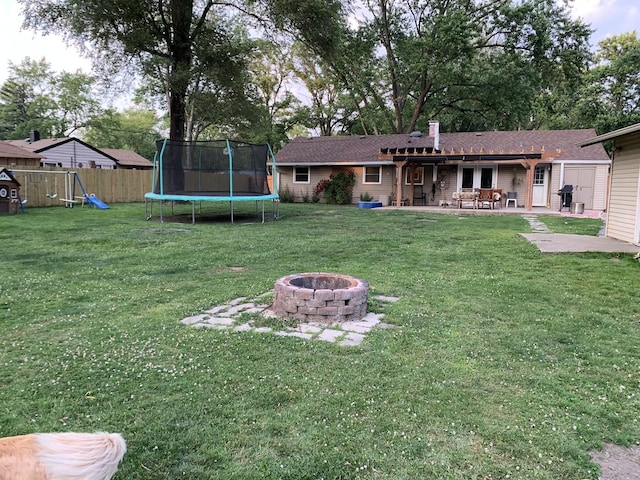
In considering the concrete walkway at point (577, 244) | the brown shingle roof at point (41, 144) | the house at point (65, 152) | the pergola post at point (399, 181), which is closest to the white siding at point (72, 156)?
the house at point (65, 152)

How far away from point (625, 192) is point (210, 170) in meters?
9.58

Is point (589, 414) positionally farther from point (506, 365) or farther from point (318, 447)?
point (318, 447)

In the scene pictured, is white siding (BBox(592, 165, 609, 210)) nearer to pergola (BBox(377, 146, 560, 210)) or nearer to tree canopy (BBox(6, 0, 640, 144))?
pergola (BBox(377, 146, 560, 210))

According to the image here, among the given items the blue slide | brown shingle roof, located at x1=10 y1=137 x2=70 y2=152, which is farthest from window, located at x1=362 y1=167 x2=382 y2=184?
brown shingle roof, located at x1=10 y1=137 x2=70 y2=152

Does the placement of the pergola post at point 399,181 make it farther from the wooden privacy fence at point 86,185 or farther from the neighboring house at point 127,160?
the neighboring house at point 127,160

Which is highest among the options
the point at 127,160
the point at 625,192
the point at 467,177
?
the point at 127,160

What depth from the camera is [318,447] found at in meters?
1.96

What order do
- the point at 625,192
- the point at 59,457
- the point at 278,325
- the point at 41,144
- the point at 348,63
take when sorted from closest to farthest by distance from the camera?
1. the point at 59,457
2. the point at 278,325
3. the point at 625,192
4. the point at 348,63
5. the point at 41,144

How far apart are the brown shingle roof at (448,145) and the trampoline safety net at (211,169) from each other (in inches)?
297

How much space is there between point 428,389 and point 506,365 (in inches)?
26.2

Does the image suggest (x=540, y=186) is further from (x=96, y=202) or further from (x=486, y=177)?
(x=96, y=202)

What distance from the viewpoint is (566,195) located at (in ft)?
51.2

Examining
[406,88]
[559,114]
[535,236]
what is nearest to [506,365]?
[535,236]

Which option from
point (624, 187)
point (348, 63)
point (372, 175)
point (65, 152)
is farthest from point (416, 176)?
point (65, 152)
